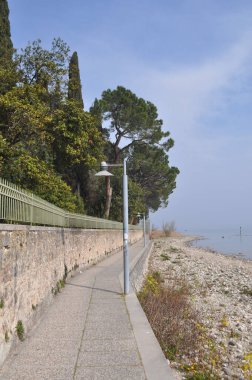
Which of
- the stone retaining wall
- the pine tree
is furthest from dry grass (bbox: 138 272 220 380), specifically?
the pine tree

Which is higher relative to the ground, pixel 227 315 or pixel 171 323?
pixel 171 323

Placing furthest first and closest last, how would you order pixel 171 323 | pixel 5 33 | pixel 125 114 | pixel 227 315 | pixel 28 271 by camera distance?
pixel 125 114
pixel 5 33
pixel 227 315
pixel 171 323
pixel 28 271

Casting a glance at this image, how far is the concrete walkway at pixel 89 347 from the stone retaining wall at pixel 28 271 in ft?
1.04

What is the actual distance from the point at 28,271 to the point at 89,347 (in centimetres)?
183

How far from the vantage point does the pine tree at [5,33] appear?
19969 mm

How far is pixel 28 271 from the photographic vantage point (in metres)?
7.79

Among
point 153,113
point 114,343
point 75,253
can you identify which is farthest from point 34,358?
point 153,113

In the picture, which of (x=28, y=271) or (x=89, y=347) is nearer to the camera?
(x=89, y=347)

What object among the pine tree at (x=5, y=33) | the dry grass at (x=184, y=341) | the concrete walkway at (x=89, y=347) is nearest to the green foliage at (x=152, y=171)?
the pine tree at (x=5, y=33)

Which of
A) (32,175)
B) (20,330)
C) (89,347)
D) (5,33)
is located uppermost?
(5,33)

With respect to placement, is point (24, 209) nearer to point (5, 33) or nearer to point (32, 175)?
point (32, 175)

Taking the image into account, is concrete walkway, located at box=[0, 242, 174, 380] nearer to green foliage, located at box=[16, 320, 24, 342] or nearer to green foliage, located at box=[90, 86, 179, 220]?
green foliage, located at box=[16, 320, 24, 342]

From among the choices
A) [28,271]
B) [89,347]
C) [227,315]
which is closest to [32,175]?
[227,315]

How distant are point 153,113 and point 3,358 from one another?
4150 centimetres
